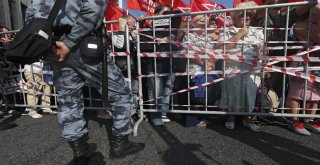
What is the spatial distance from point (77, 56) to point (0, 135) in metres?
2.27

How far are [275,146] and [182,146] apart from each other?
1.08 metres

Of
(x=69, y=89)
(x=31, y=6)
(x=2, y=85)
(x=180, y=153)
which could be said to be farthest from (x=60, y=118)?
(x=2, y=85)

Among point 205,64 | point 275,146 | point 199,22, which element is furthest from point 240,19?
point 275,146

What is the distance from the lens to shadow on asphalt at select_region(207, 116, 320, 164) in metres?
2.79

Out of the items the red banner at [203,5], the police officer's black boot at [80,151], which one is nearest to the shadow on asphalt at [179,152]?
the police officer's black boot at [80,151]

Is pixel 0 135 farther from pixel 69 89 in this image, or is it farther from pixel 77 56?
pixel 77 56

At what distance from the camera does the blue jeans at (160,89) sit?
402 centimetres

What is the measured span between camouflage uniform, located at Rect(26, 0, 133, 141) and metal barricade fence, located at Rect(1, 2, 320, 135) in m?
0.86

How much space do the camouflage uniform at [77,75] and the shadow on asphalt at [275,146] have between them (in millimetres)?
1413

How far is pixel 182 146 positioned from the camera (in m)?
3.15

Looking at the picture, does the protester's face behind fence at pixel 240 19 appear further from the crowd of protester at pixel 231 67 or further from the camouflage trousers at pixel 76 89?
the camouflage trousers at pixel 76 89

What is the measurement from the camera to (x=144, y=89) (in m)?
4.56

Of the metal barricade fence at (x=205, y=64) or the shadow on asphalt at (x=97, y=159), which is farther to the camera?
the metal barricade fence at (x=205, y=64)

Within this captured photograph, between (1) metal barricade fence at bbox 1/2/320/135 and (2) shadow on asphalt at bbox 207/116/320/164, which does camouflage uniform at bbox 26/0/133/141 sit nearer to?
(1) metal barricade fence at bbox 1/2/320/135
